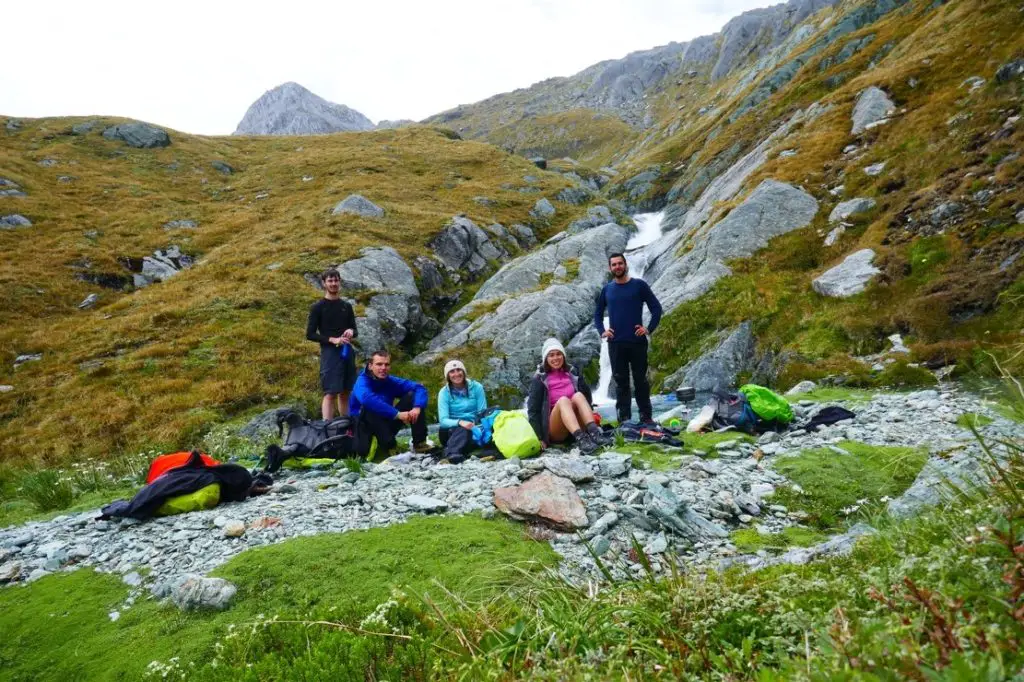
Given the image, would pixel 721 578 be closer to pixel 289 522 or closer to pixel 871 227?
pixel 289 522

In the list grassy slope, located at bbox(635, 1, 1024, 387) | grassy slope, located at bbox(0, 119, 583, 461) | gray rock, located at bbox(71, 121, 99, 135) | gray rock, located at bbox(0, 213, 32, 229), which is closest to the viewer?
grassy slope, located at bbox(635, 1, 1024, 387)

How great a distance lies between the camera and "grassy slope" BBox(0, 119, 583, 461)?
1817cm

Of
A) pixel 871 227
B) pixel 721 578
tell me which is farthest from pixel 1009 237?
pixel 721 578

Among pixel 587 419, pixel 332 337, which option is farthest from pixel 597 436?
pixel 332 337

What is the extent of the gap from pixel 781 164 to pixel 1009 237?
18.2 meters

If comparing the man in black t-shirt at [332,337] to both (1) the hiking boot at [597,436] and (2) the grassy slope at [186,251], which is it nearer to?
(2) the grassy slope at [186,251]

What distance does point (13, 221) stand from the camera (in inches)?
1495

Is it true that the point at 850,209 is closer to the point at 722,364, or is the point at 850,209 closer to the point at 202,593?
the point at 722,364

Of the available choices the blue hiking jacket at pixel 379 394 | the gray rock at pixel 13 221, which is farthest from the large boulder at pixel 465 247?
the gray rock at pixel 13 221

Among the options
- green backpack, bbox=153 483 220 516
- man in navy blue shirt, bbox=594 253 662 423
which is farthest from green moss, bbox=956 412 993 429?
green backpack, bbox=153 483 220 516

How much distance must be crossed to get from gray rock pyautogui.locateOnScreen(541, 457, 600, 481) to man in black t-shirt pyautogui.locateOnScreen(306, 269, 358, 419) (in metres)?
7.44

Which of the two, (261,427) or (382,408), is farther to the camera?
(261,427)

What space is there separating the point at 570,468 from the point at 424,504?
2094 mm

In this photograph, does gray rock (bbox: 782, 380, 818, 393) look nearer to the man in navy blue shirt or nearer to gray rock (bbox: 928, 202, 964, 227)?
the man in navy blue shirt
